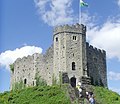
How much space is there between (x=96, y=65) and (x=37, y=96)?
2675cm

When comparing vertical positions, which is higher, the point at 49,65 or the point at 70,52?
the point at 70,52

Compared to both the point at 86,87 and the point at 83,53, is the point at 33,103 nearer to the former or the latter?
the point at 86,87

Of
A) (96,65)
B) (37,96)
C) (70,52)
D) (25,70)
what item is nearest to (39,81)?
(25,70)

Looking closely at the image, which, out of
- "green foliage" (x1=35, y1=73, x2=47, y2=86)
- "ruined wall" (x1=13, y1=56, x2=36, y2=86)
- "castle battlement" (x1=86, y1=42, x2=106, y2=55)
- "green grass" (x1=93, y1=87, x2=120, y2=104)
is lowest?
"green grass" (x1=93, y1=87, x2=120, y2=104)

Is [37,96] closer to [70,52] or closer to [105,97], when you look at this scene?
[105,97]

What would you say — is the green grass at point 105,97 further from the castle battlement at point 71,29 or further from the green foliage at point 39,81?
the green foliage at point 39,81

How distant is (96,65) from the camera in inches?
2413

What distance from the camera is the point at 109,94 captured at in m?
38.2

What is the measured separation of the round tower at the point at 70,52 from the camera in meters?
56.7

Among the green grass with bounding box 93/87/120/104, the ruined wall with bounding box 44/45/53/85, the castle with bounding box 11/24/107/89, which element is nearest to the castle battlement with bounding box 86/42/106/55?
the castle with bounding box 11/24/107/89

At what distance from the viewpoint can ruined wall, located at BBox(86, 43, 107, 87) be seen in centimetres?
5959

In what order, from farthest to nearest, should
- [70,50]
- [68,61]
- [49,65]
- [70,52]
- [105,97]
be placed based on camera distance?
[49,65] < [70,50] < [70,52] < [68,61] < [105,97]

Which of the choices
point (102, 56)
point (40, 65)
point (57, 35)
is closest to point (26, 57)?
point (40, 65)

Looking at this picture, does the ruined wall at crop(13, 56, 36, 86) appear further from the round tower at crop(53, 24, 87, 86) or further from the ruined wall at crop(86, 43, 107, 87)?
the ruined wall at crop(86, 43, 107, 87)
